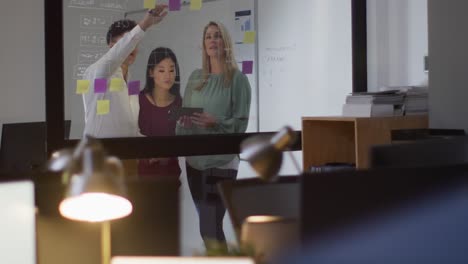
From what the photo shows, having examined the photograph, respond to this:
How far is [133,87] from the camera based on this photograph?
4125 mm

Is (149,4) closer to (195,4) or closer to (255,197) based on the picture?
(195,4)

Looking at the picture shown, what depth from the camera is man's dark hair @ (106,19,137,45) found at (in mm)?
4026

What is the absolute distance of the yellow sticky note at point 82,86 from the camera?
3.89 metres

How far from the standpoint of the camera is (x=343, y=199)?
4.85 ft

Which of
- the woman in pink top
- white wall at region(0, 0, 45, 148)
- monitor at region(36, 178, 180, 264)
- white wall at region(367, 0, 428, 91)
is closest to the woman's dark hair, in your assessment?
the woman in pink top

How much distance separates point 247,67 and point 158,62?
0.64 meters

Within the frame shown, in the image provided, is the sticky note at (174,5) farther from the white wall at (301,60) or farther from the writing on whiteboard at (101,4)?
the white wall at (301,60)

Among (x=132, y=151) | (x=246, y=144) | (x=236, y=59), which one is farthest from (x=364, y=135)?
(x=246, y=144)

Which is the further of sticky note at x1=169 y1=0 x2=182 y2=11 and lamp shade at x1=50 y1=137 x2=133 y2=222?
sticky note at x1=169 y1=0 x2=182 y2=11

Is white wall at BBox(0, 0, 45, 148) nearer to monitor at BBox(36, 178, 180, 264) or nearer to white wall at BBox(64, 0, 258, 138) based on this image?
white wall at BBox(64, 0, 258, 138)

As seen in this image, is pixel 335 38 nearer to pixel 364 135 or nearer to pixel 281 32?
pixel 281 32

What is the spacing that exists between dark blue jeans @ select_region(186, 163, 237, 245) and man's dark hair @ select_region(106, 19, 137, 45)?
37.6 inches

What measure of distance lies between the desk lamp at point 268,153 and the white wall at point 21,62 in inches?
161

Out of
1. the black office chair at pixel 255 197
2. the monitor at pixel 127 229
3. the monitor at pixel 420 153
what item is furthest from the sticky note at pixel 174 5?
the monitor at pixel 127 229
